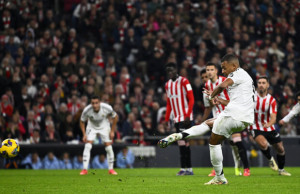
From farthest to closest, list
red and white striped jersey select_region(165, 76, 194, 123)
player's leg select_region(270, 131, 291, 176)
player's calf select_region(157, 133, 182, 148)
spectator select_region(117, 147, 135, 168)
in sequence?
spectator select_region(117, 147, 135, 168)
red and white striped jersey select_region(165, 76, 194, 123)
player's leg select_region(270, 131, 291, 176)
player's calf select_region(157, 133, 182, 148)

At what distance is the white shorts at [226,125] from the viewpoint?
31.6 ft

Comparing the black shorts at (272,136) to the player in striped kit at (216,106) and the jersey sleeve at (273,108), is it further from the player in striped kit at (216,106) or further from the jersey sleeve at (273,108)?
the player in striped kit at (216,106)

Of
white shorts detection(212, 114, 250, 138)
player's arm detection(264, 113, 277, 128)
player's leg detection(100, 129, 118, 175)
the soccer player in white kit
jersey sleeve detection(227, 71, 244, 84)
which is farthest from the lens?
the soccer player in white kit

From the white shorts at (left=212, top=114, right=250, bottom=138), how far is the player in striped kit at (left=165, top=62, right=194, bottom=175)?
175 inches

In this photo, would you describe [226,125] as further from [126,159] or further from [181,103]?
[126,159]

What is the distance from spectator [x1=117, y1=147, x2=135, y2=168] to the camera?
19.1 metres

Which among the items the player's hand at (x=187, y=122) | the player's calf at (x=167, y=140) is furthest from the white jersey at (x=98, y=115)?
the player's calf at (x=167, y=140)

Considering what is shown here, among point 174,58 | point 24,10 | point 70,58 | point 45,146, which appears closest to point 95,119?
point 45,146

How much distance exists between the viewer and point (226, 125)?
9.66 metres

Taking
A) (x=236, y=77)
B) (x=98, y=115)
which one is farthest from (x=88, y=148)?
(x=236, y=77)

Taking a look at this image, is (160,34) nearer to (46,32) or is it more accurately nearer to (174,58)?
(174,58)

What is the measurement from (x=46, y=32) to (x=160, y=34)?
4.21m

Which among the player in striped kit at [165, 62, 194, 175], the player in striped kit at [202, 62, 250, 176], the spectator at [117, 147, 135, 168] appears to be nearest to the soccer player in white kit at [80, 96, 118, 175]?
the player in striped kit at [165, 62, 194, 175]

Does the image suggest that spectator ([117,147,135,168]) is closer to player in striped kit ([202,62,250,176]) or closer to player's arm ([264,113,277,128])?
player in striped kit ([202,62,250,176])
